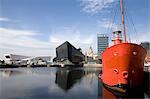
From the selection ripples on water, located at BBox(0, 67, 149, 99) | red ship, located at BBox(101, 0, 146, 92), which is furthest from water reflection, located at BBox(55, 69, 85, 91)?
red ship, located at BBox(101, 0, 146, 92)

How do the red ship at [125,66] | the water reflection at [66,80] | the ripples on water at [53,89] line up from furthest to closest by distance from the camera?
the water reflection at [66,80]
the ripples on water at [53,89]
the red ship at [125,66]

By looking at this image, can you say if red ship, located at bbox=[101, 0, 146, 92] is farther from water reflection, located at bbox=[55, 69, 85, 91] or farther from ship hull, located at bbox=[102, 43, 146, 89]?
water reflection, located at bbox=[55, 69, 85, 91]

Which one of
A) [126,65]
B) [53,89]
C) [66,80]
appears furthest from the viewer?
[66,80]

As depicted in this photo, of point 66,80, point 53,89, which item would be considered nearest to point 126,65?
point 53,89

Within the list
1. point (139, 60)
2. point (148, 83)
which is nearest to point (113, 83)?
point (139, 60)

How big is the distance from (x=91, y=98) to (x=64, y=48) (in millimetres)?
175076

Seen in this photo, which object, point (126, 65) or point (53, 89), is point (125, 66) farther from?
point (53, 89)

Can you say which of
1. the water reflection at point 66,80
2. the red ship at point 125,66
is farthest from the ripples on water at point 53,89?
the red ship at point 125,66

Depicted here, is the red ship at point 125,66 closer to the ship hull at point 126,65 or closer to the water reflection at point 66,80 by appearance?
the ship hull at point 126,65

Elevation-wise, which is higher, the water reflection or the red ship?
the red ship

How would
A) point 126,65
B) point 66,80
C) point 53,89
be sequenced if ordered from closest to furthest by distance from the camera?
point 126,65, point 53,89, point 66,80

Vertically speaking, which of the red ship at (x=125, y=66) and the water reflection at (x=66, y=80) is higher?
the red ship at (x=125, y=66)

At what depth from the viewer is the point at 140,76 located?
25312 mm

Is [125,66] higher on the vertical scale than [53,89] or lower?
higher
